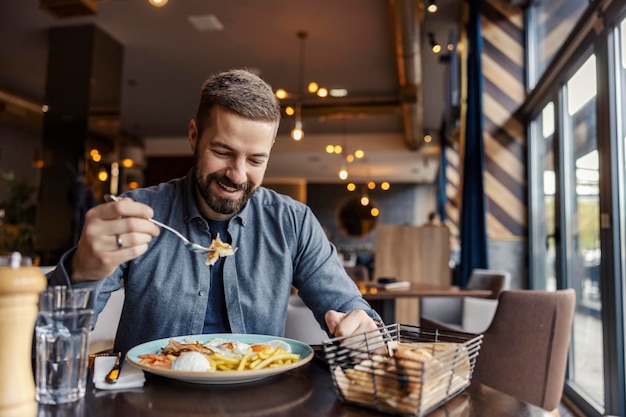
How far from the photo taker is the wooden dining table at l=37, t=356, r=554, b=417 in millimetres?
765

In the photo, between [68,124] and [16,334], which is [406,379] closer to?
[16,334]

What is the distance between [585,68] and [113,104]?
4.83 metres

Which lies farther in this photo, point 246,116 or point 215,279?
point 215,279

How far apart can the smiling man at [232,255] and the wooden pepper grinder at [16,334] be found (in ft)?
1.97

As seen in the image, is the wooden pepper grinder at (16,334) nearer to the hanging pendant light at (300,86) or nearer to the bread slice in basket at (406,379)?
the bread slice in basket at (406,379)

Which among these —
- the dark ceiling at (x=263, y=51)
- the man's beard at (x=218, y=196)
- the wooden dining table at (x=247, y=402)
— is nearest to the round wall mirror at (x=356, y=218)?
the dark ceiling at (x=263, y=51)

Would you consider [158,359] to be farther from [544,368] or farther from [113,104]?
[113,104]

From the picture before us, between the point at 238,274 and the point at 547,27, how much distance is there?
4.32 m

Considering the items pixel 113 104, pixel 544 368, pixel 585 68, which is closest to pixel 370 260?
pixel 113 104

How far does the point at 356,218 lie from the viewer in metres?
17.3

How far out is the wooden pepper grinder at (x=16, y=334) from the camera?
618 millimetres

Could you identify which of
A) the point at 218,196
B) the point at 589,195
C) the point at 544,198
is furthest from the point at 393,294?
the point at 544,198

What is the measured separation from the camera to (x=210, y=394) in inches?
33.4

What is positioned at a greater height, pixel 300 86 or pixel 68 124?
pixel 300 86
